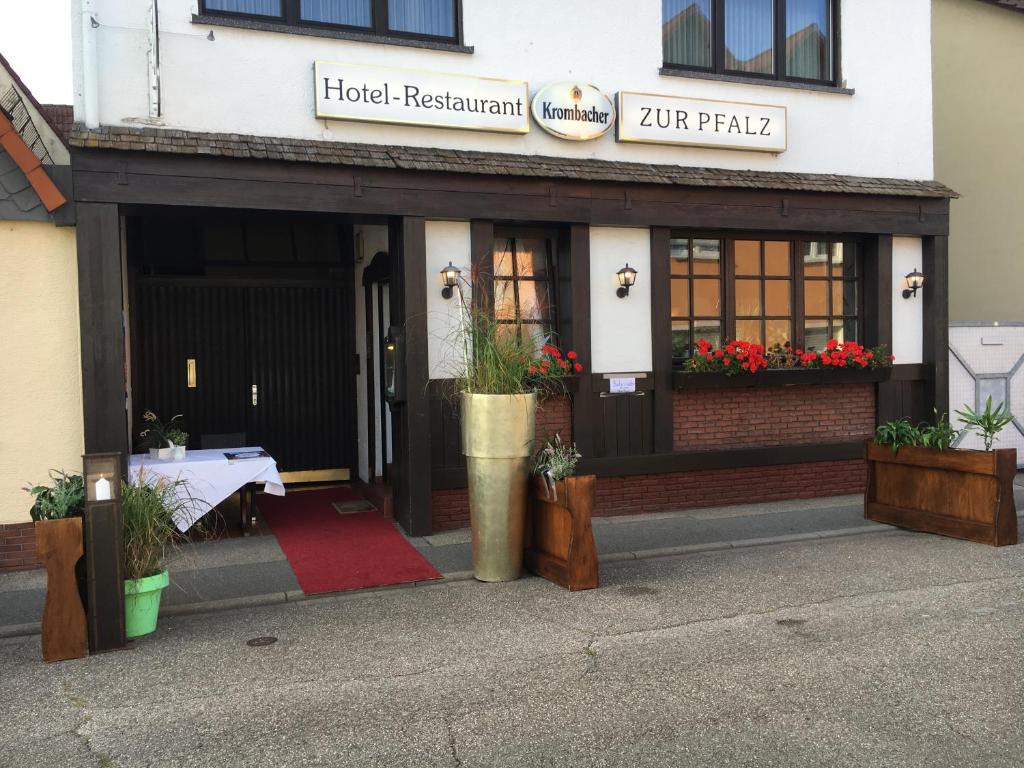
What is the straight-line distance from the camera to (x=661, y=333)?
Answer: 980cm

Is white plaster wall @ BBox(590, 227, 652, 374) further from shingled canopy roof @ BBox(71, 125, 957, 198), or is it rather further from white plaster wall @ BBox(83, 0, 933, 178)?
white plaster wall @ BBox(83, 0, 933, 178)

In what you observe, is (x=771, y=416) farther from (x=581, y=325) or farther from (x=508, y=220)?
(x=508, y=220)

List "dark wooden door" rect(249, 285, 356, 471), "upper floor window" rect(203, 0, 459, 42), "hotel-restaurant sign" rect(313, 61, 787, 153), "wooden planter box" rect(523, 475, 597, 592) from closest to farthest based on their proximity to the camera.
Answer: "wooden planter box" rect(523, 475, 597, 592) → "upper floor window" rect(203, 0, 459, 42) → "hotel-restaurant sign" rect(313, 61, 787, 153) → "dark wooden door" rect(249, 285, 356, 471)

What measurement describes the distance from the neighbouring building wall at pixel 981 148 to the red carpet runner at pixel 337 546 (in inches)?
371

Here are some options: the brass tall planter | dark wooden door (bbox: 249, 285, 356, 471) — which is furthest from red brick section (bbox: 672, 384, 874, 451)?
dark wooden door (bbox: 249, 285, 356, 471)

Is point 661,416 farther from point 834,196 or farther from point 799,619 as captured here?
point 799,619

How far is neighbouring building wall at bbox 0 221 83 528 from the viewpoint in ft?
25.1

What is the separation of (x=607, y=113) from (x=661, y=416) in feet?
10.7

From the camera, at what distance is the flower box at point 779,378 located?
9.79 meters

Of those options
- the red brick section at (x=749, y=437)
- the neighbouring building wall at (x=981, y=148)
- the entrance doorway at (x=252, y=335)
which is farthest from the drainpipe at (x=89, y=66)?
the neighbouring building wall at (x=981, y=148)

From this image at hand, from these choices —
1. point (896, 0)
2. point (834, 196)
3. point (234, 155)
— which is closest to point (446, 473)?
point (234, 155)

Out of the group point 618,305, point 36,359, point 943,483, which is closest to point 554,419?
point 618,305

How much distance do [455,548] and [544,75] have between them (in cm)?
484

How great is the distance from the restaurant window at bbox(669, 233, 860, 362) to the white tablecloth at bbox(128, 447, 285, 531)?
4564 mm
